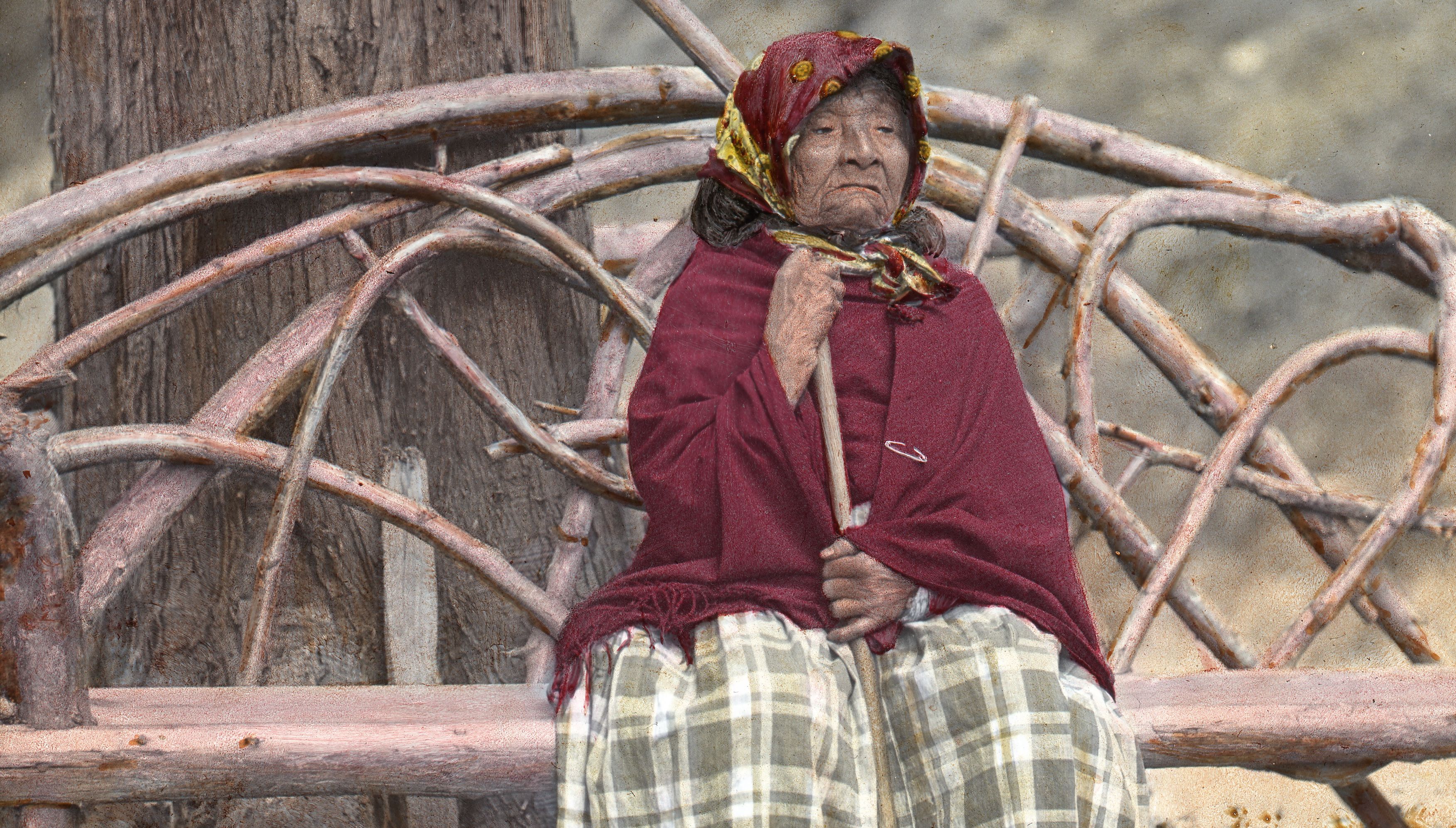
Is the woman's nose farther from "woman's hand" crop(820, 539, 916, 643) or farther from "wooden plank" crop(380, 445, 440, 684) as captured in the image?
"wooden plank" crop(380, 445, 440, 684)

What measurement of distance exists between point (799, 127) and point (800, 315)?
0.23m

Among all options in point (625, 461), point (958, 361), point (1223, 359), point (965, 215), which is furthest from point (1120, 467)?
point (958, 361)

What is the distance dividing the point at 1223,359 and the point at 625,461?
1.87m

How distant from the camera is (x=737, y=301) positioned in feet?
4.83

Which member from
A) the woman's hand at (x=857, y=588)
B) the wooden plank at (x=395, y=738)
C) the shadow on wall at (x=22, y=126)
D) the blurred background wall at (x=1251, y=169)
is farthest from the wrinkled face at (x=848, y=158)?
the shadow on wall at (x=22, y=126)

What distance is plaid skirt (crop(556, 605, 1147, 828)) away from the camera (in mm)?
1291

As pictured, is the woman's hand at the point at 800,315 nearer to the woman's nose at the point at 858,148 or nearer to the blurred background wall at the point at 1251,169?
the woman's nose at the point at 858,148

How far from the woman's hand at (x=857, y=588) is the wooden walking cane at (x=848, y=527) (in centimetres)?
2

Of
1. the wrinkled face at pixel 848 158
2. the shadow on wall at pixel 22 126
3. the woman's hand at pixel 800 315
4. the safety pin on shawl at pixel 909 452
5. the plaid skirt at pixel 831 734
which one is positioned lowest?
the plaid skirt at pixel 831 734

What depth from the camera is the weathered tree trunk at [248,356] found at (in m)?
1.96

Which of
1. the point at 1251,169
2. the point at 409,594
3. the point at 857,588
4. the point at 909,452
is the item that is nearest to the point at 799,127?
the point at 909,452

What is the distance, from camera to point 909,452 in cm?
140

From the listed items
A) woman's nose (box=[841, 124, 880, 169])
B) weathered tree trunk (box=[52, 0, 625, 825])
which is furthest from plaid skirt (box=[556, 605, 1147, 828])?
weathered tree trunk (box=[52, 0, 625, 825])

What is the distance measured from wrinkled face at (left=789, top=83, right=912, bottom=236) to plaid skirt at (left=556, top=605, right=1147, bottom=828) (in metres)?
0.50
